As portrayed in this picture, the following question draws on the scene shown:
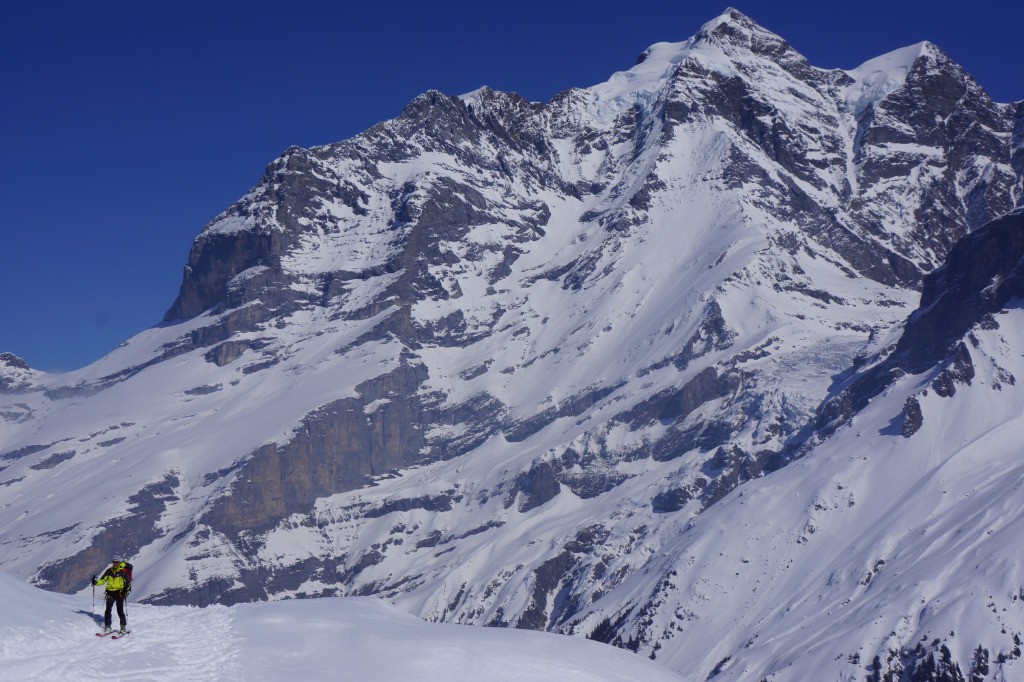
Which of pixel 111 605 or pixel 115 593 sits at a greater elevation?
pixel 115 593

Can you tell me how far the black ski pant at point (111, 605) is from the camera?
127ft

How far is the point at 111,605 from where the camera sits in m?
39.1

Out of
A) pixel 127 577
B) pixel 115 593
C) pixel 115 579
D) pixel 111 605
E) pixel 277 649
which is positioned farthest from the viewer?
pixel 127 577

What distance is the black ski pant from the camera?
38.6m

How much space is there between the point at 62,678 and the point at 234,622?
8395 millimetres

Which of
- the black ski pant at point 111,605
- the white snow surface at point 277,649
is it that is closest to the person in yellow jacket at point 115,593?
the black ski pant at point 111,605

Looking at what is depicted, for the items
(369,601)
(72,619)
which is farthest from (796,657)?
(72,619)

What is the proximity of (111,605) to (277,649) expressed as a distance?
18.3 ft

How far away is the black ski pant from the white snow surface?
516mm

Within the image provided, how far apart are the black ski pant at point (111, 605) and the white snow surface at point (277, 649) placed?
52 centimetres

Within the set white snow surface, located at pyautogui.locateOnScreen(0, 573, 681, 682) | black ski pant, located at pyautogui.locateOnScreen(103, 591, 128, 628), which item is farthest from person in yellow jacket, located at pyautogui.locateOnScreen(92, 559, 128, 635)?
white snow surface, located at pyautogui.locateOnScreen(0, 573, 681, 682)

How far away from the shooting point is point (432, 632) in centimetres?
4141

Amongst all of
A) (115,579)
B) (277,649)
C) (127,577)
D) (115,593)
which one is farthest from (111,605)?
(277,649)

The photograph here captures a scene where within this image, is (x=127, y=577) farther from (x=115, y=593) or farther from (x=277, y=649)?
(x=277, y=649)
